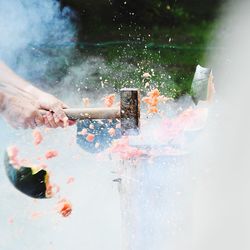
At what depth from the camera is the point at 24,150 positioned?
5.30 meters

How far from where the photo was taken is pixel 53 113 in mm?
3518

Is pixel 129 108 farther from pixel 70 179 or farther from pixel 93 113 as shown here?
pixel 70 179

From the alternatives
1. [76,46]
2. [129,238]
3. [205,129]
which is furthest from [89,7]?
[129,238]

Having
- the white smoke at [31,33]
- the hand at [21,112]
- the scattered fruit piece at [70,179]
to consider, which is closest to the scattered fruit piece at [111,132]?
the hand at [21,112]

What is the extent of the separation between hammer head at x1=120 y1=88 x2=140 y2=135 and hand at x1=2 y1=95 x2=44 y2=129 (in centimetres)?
63

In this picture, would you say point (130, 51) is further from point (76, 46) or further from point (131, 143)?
point (131, 143)

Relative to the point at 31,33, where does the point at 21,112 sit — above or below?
below

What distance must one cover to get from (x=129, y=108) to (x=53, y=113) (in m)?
0.58

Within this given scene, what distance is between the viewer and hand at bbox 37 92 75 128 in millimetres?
3502

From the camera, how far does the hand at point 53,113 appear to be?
350cm

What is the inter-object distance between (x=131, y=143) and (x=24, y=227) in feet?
7.19

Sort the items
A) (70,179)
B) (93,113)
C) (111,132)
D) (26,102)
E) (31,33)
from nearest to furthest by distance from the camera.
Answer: (93,113) → (26,102) → (111,132) → (70,179) → (31,33)

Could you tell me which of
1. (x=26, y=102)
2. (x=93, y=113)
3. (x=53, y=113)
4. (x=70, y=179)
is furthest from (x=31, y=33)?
(x=93, y=113)

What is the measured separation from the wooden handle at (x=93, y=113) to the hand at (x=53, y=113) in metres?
0.05
